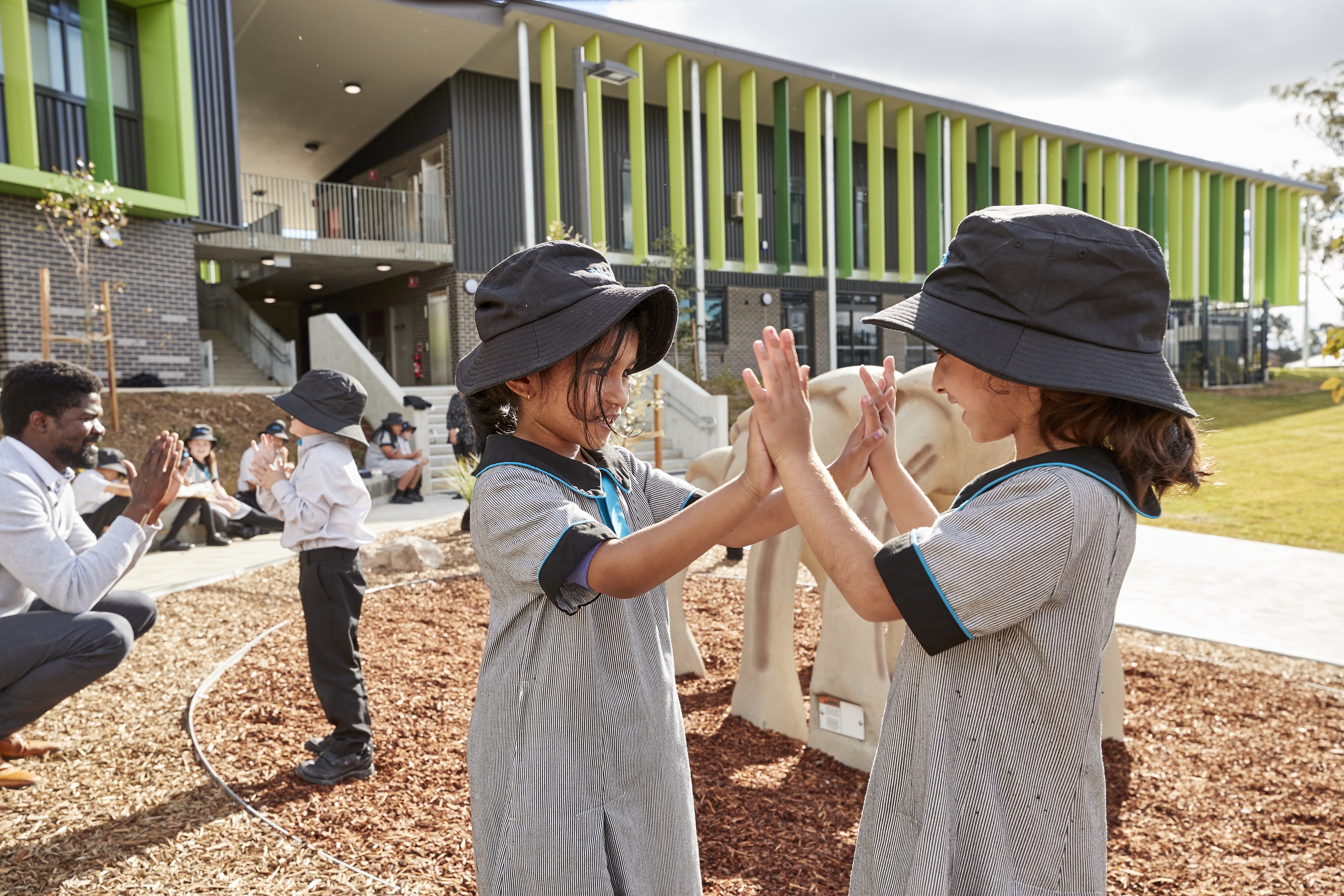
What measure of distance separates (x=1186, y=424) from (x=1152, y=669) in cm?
412

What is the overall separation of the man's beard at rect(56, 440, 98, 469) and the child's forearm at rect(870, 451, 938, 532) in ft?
10.9

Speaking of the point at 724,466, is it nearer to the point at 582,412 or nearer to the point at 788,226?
the point at 582,412

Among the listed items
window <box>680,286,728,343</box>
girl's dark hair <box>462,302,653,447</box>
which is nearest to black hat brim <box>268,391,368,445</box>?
girl's dark hair <box>462,302,653,447</box>

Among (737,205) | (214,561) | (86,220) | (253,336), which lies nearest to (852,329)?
(737,205)

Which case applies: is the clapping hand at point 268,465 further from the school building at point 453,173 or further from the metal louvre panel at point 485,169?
the metal louvre panel at point 485,169

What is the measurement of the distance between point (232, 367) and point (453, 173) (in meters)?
7.62

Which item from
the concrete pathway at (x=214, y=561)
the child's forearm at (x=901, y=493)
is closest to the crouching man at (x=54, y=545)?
the child's forearm at (x=901, y=493)

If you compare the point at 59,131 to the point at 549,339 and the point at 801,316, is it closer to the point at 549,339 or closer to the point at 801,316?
the point at 549,339

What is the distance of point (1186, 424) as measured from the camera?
1.52 metres

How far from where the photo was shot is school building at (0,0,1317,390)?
15.0 m

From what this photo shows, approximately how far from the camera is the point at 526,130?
19.6 m

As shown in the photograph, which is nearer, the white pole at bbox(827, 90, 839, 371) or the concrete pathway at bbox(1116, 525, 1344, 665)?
the concrete pathway at bbox(1116, 525, 1344, 665)

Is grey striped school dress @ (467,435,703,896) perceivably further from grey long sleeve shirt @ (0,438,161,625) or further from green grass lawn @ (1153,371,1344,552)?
grey long sleeve shirt @ (0,438,161,625)

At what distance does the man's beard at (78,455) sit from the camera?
3.59 metres
